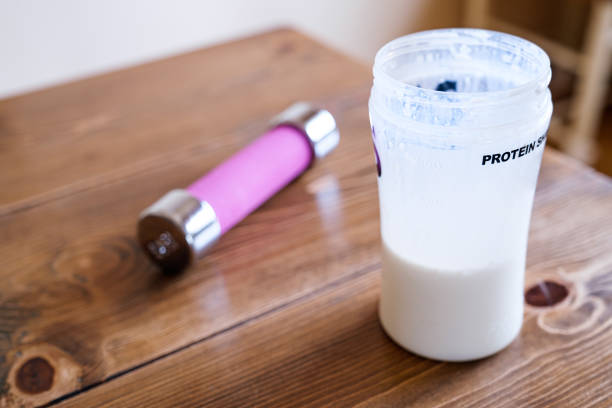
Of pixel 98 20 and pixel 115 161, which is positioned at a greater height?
pixel 115 161

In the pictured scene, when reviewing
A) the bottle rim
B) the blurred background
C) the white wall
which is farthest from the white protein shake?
the white wall

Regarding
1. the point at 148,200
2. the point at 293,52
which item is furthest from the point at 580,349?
the point at 293,52

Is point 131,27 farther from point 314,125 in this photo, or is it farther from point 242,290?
point 242,290

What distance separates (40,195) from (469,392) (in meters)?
0.48

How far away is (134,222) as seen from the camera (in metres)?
0.59

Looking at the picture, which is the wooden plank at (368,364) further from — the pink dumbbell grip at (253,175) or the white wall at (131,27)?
the white wall at (131,27)

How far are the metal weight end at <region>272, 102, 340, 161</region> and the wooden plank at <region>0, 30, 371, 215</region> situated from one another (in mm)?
115

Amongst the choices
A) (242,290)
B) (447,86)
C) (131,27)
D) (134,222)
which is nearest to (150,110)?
(134,222)

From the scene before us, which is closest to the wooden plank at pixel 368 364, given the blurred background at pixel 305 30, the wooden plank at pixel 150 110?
the wooden plank at pixel 150 110

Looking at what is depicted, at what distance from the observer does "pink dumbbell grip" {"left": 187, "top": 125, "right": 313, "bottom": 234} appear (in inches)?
20.4

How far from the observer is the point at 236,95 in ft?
2.65

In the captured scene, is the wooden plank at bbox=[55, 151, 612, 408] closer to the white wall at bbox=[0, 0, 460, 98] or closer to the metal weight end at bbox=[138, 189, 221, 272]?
the metal weight end at bbox=[138, 189, 221, 272]

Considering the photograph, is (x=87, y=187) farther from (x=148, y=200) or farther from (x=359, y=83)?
(x=359, y=83)

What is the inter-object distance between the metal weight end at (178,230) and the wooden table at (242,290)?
0.02 m
